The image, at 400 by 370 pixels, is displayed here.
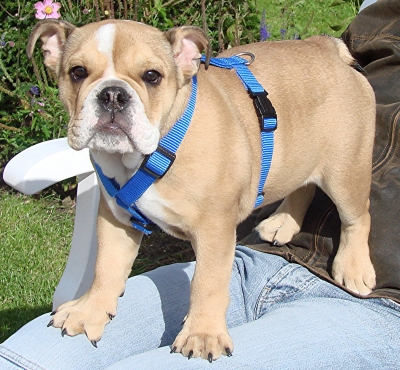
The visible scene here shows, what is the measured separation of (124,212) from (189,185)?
Result: 368 mm

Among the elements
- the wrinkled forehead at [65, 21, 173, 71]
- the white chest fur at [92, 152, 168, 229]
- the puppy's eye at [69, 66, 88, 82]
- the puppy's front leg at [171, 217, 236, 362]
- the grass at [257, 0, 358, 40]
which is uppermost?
the wrinkled forehead at [65, 21, 173, 71]

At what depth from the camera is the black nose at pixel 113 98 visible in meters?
2.29

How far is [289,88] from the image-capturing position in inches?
112

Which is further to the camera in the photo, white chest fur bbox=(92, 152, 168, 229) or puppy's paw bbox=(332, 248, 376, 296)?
puppy's paw bbox=(332, 248, 376, 296)

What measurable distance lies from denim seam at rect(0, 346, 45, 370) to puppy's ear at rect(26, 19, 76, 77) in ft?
3.69

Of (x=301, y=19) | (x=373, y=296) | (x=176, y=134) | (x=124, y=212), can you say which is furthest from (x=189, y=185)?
→ (x=301, y=19)

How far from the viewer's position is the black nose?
2291 mm

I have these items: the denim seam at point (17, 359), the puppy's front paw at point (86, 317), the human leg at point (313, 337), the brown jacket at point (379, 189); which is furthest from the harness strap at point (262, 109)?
the denim seam at point (17, 359)

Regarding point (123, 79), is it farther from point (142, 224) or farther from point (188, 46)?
point (142, 224)

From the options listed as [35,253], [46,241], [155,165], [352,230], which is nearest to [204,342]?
[155,165]

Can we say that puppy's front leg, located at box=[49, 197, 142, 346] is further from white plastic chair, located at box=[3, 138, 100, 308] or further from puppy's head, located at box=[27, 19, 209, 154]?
puppy's head, located at box=[27, 19, 209, 154]

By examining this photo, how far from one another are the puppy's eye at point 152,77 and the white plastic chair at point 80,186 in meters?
0.77

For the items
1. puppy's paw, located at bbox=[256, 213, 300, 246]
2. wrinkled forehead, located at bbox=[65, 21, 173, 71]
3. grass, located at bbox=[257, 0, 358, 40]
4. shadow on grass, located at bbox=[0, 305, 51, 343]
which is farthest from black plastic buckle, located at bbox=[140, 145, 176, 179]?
grass, located at bbox=[257, 0, 358, 40]

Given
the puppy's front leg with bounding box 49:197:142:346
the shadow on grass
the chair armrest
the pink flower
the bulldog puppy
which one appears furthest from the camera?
the pink flower
